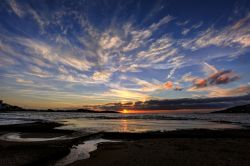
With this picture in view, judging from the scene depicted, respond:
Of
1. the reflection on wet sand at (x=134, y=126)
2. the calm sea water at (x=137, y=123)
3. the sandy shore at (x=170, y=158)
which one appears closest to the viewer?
the sandy shore at (x=170, y=158)

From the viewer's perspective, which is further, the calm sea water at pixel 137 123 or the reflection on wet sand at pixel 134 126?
the calm sea water at pixel 137 123

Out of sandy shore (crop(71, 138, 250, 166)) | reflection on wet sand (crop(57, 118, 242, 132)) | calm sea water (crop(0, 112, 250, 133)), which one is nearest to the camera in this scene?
sandy shore (crop(71, 138, 250, 166))

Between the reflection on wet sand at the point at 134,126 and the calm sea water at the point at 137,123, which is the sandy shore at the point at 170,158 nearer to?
the calm sea water at the point at 137,123

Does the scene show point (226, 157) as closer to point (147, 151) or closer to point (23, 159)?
point (147, 151)

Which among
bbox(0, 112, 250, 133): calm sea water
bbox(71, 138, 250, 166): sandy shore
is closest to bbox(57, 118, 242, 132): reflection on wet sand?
bbox(0, 112, 250, 133): calm sea water

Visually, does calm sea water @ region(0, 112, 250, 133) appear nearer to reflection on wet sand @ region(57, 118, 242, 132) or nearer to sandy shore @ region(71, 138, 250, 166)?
reflection on wet sand @ region(57, 118, 242, 132)

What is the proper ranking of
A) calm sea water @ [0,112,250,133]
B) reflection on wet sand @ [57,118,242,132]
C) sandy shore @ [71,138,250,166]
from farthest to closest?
calm sea water @ [0,112,250,133], reflection on wet sand @ [57,118,242,132], sandy shore @ [71,138,250,166]

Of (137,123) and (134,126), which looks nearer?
(134,126)

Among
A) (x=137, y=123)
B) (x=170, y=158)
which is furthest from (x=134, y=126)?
(x=170, y=158)

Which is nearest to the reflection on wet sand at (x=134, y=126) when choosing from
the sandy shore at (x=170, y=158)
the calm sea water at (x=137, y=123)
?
the calm sea water at (x=137, y=123)

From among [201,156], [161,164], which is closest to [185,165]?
[161,164]

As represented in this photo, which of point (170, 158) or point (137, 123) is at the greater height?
point (137, 123)

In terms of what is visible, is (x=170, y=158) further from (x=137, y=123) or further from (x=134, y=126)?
(x=137, y=123)

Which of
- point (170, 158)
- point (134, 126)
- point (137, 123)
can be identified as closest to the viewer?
point (170, 158)
